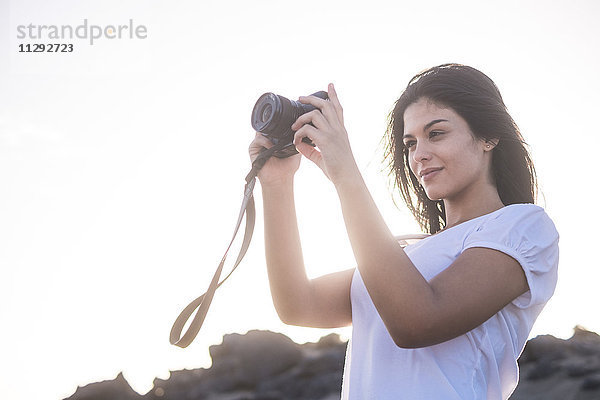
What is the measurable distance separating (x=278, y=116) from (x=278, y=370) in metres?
18.7

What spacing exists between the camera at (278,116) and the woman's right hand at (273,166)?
0.05 metres

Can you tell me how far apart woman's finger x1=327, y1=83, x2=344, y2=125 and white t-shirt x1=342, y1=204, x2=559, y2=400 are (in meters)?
0.52

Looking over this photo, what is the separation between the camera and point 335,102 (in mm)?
2074

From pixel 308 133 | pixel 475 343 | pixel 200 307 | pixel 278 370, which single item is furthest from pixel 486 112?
pixel 278 370

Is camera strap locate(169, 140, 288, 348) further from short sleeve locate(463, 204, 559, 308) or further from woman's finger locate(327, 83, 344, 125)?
short sleeve locate(463, 204, 559, 308)

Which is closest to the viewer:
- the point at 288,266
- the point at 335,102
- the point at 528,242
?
the point at 528,242

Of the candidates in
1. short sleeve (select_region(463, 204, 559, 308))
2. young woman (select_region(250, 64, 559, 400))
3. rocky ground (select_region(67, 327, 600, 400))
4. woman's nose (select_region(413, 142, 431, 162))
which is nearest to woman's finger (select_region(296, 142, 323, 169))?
young woman (select_region(250, 64, 559, 400))

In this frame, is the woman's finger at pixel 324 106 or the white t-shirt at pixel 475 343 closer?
the white t-shirt at pixel 475 343

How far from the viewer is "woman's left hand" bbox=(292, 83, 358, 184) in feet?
5.91

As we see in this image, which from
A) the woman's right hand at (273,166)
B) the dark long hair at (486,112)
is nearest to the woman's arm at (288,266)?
the woman's right hand at (273,166)

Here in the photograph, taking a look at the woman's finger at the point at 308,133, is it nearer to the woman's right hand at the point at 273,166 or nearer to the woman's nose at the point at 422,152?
the woman's right hand at the point at 273,166

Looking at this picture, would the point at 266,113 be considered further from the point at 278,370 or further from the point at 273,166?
the point at 278,370

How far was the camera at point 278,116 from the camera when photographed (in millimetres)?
2109

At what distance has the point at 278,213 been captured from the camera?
2.33 meters
